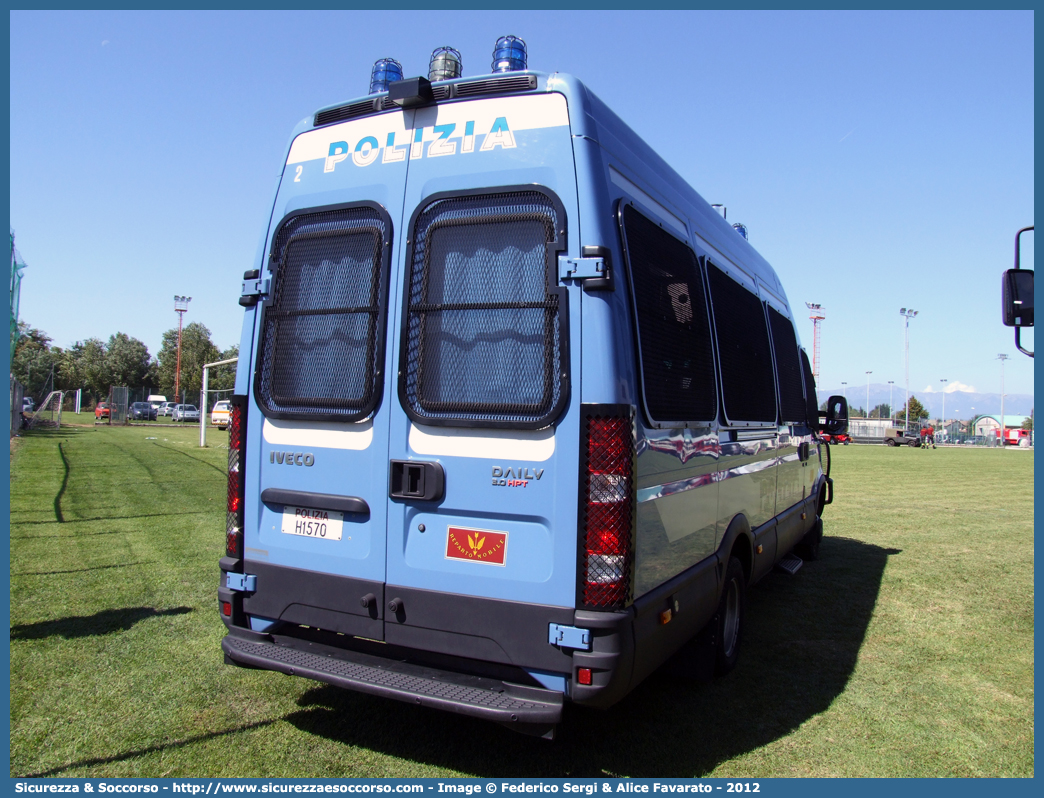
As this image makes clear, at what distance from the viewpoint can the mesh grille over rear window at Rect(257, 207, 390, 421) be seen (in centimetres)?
384

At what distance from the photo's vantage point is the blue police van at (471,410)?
3.35 m

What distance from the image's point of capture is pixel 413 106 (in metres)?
3.90

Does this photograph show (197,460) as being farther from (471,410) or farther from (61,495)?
(471,410)

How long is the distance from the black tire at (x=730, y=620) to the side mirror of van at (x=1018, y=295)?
92.5 inches

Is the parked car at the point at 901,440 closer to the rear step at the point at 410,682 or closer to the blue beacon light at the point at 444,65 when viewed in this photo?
the blue beacon light at the point at 444,65

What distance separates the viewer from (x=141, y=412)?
57406 millimetres

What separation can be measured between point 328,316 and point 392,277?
45 centimetres

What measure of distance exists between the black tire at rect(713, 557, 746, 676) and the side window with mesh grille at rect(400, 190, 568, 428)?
215 centimetres

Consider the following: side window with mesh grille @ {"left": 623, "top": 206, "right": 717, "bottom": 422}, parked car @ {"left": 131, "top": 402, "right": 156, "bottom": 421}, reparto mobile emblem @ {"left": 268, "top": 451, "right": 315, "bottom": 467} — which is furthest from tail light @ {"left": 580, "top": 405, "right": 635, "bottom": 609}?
parked car @ {"left": 131, "top": 402, "right": 156, "bottom": 421}

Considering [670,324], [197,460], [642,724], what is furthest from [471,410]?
[197,460]

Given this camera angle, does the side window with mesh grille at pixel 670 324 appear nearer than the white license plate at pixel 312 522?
Yes

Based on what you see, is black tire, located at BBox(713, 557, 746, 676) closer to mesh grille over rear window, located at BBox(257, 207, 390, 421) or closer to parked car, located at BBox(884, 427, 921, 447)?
mesh grille over rear window, located at BBox(257, 207, 390, 421)

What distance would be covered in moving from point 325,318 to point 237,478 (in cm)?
101

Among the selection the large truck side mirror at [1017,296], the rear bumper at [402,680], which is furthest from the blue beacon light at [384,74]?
the large truck side mirror at [1017,296]
